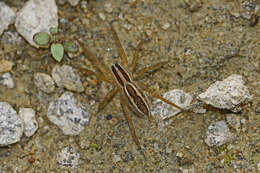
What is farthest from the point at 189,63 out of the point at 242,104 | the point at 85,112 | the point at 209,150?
the point at 85,112

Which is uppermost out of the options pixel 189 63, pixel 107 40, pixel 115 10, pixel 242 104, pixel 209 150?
pixel 115 10

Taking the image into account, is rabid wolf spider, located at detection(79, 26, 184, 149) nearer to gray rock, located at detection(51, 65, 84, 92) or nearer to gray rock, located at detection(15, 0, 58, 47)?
gray rock, located at detection(51, 65, 84, 92)

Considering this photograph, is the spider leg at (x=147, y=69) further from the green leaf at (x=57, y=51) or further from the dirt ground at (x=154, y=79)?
the green leaf at (x=57, y=51)

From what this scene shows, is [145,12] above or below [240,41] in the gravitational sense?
above

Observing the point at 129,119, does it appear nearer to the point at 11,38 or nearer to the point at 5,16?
the point at 11,38

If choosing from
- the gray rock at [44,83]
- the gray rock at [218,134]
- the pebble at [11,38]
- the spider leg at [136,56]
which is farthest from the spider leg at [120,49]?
the gray rock at [218,134]

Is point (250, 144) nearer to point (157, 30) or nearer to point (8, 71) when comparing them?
point (157, 30)

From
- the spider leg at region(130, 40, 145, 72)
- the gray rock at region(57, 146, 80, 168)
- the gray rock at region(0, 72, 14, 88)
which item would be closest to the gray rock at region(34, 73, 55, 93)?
the gray rock at region(0, 72, 14, 88)
